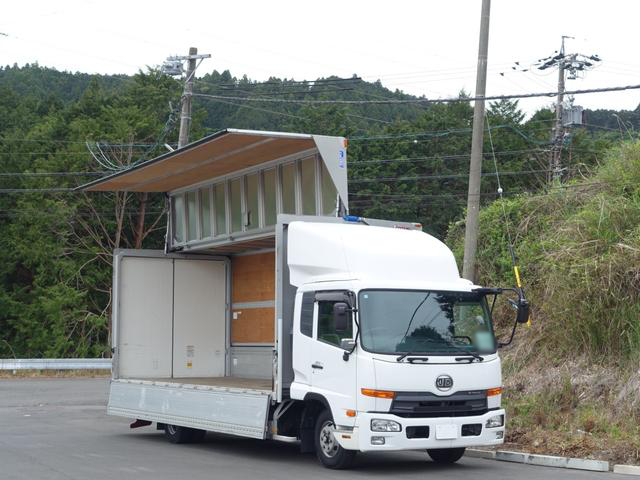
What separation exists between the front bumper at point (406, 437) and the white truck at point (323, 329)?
0.7 inches

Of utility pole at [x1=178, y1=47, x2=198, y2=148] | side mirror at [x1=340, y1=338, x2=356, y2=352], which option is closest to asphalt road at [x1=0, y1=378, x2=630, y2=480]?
side mirror at [x1=340, y1=338, x2=356, y2=352]

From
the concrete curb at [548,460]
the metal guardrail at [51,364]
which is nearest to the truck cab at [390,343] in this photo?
the concrete curb at [548,460]

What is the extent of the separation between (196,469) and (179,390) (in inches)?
109

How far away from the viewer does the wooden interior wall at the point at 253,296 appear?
16844 millimetres

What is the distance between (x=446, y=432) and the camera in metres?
11.9

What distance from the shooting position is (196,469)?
12758 mm

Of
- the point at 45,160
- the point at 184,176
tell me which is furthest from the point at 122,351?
the point at 45,160

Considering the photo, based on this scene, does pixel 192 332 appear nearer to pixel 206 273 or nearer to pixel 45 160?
pixel 206 273

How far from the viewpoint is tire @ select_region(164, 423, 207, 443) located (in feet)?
52.4

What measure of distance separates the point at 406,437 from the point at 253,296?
6143 millimetres

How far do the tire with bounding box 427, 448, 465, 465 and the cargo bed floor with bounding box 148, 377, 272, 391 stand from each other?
98.0 inches

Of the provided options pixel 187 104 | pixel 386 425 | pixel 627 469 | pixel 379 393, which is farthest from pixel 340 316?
pixel 187 104

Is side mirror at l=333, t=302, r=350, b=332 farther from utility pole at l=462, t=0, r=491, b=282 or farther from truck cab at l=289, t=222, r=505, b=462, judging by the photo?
utility pole at l=462, t=0, r=491, b=282

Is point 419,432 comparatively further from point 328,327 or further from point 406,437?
point 328,327
